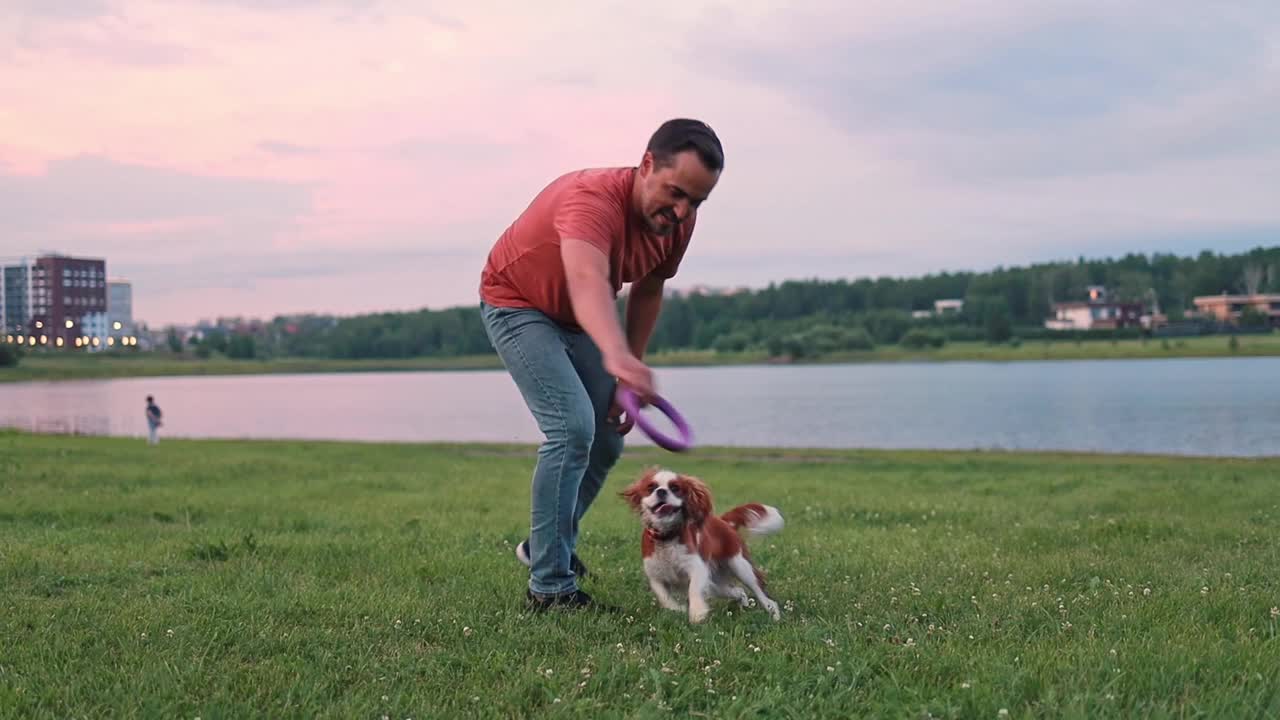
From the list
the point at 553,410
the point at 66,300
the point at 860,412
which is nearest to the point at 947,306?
the point at 860,412

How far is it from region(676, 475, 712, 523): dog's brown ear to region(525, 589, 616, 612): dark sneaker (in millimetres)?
653

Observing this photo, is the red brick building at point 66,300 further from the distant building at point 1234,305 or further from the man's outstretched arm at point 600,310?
the man's outstretched arm at point 600,310

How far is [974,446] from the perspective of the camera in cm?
3095

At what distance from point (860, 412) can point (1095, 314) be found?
92424 mm

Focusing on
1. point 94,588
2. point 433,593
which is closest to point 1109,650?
point 433,593

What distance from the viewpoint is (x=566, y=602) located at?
5.32 meters

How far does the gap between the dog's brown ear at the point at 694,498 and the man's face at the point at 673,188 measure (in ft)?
4.62

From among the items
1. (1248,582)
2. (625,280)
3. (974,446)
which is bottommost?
(974,446)

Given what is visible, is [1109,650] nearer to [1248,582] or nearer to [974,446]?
[1248,582]

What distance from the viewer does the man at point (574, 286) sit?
455 cm

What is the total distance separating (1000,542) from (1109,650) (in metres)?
3.78

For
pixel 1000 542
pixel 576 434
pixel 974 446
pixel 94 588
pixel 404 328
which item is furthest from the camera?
pixel 404 328

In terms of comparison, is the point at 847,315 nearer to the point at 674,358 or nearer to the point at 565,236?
the point at 674,358

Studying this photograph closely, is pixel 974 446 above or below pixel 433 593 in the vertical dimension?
below
